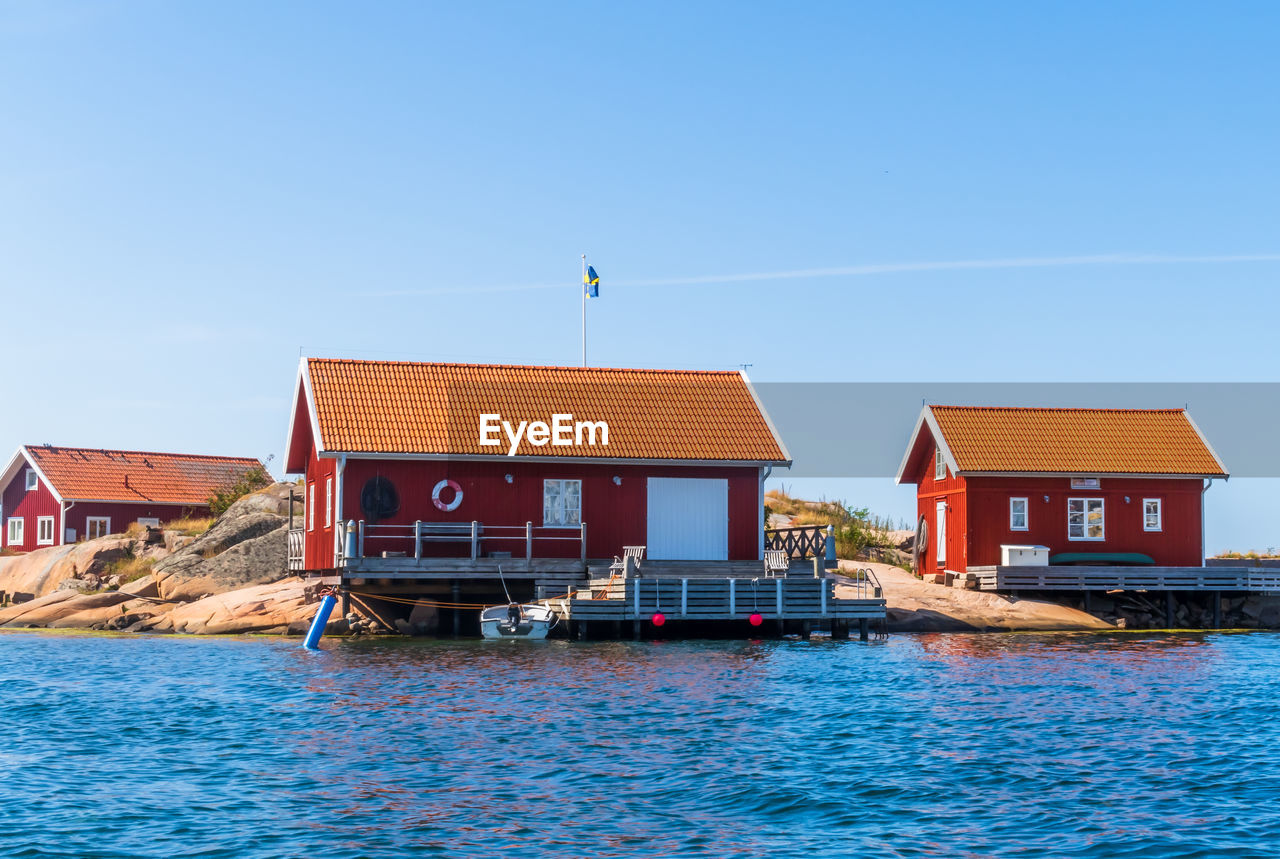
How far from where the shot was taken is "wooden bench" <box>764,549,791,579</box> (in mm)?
35062

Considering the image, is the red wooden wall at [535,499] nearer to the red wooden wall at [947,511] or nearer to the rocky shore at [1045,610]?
the rocky shore at [1045,610]

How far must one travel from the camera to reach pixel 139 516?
6141 centimetres

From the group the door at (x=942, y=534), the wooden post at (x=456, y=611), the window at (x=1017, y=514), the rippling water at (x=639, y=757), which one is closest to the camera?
the rippling water at (x=639, y=757)

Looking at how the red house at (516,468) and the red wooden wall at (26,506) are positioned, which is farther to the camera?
the red wooden wall at (26,506)

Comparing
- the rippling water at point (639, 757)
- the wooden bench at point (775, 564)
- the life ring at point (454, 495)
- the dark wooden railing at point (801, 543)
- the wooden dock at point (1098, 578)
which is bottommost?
the rippling water at point (639, 757)

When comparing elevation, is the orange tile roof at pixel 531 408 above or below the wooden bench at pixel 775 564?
above

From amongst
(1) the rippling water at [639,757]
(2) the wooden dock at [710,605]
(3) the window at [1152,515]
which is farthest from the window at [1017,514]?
(1) the rippling water at [639,757]

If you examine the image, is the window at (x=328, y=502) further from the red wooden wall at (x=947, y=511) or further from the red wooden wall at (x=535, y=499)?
the red wooden wall at (x=947, y=511)

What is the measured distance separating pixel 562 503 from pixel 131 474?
112 feet

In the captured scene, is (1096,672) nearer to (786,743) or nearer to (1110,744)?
(1110,744)

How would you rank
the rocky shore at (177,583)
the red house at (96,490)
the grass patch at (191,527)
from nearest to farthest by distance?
the rocky shore at (177,583), the grass patch at (191,527), the red house at (96,490)

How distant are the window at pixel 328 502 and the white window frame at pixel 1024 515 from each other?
2101 centimetres

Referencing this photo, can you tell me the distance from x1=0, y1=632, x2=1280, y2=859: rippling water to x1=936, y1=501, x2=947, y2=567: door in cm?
1569

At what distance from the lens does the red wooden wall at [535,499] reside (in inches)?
1394
